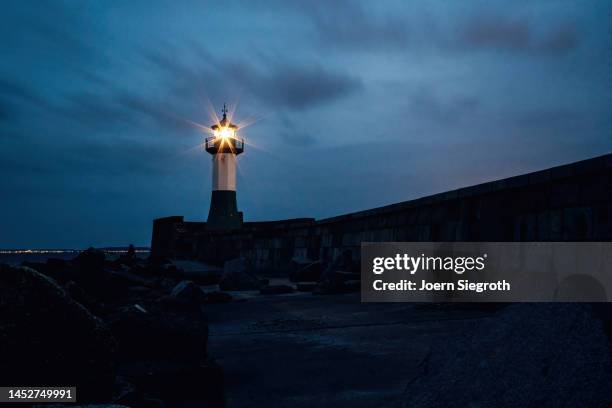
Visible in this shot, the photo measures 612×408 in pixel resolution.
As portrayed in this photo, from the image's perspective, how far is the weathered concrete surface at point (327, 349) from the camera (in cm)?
246

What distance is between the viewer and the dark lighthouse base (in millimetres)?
27047

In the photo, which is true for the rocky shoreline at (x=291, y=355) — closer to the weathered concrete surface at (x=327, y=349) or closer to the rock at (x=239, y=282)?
the weathered concrete surface at (x=327, y=349)

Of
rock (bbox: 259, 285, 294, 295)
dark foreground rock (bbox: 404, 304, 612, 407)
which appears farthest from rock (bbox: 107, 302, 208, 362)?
rock (bbox: 259, 285, 294, 295)

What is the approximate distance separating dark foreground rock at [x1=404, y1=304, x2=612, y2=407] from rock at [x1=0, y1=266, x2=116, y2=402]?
1.31 meters

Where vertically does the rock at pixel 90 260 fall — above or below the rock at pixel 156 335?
above


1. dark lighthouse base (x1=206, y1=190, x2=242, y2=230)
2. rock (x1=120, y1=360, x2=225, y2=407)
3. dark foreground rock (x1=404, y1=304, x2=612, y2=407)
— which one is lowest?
rock (x1=120, y1=360, x2=225, y2=407)

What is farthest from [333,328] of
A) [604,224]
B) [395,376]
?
[604,224]

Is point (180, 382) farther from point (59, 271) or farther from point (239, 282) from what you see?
point (239, 282)

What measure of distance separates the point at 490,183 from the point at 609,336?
13.6 feet

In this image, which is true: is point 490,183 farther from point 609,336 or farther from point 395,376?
point 609,336

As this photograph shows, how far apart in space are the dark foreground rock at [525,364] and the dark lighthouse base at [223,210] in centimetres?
2510

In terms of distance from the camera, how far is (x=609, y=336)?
1791mm

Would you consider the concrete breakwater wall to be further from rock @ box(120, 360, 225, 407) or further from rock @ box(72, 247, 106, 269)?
rock @ box(72, 247, 106, 269)

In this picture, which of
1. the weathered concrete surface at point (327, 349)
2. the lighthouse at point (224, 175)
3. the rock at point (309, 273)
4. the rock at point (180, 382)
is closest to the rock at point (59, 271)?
the weathered concrete surface at point (327, 349)
